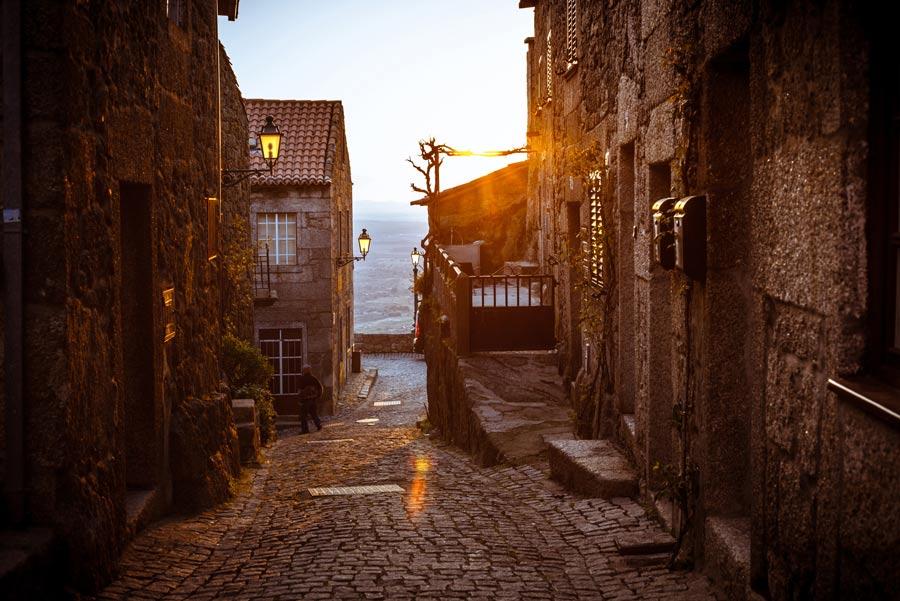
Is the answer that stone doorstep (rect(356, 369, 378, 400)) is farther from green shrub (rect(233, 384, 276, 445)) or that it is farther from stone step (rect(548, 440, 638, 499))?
stone step (rect(548, 440, 638, 499))

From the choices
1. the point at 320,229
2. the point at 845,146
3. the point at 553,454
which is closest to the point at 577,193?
the point at 553,454

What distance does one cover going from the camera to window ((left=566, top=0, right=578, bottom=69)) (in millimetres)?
10305

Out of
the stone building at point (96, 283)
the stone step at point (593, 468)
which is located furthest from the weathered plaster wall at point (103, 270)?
the stone step at point (593, 468)

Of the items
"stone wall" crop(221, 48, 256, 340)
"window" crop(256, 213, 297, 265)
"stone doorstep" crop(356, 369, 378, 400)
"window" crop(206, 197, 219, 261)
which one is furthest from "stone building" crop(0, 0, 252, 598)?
"stone doorstep" crop(356, 369, 378, 400)

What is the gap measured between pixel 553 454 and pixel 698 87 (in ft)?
12.6

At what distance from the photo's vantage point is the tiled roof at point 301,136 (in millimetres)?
23344

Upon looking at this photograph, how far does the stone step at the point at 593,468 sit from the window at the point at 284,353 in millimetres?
15763

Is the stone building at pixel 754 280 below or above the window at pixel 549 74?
below

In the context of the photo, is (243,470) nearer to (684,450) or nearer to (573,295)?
(573,295)

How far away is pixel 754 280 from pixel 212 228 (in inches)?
235

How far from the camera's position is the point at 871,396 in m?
2.83

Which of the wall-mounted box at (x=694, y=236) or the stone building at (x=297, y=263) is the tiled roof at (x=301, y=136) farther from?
the wall-mounted box at (x=694, y=236)

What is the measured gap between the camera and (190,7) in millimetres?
8492

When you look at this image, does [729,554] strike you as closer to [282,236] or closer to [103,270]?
[103,270]
